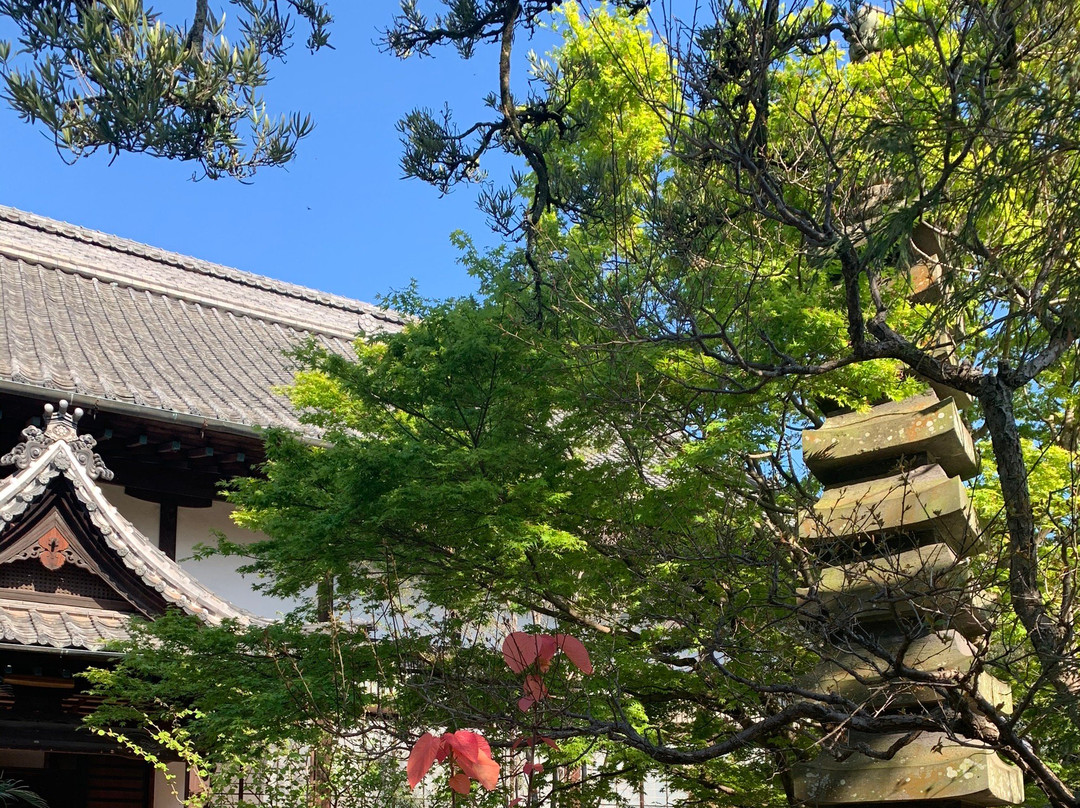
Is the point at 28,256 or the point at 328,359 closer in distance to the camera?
the point at 328,359

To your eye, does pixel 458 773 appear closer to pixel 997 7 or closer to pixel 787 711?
pixel 787 711

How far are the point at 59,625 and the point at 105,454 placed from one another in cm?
311

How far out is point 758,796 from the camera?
672 cm

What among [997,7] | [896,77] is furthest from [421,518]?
[896,77]

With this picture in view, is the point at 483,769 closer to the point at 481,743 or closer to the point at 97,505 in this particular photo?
the point at 481,743

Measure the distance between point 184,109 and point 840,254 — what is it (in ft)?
8.70

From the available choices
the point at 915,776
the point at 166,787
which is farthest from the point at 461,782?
the point at 166,787

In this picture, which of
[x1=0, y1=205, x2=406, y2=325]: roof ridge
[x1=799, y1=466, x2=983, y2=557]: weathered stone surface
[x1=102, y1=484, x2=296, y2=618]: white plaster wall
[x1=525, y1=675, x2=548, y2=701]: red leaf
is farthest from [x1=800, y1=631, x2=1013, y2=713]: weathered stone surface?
[x1=0, y1=205, x2=406, y2=325]: roof ridge

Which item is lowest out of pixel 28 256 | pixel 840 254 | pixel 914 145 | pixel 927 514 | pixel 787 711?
pixel 787 711

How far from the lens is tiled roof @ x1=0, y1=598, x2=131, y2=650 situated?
7.45 m

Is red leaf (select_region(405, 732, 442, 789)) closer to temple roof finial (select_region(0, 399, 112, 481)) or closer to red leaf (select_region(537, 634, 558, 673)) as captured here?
red leaf (select_region(537, 634, 558, 673))

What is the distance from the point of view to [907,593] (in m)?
4.19

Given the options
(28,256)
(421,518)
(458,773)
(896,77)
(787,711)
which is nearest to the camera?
(458,773)

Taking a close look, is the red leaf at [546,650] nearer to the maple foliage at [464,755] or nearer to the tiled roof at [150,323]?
the maple foliage at [464,755]
